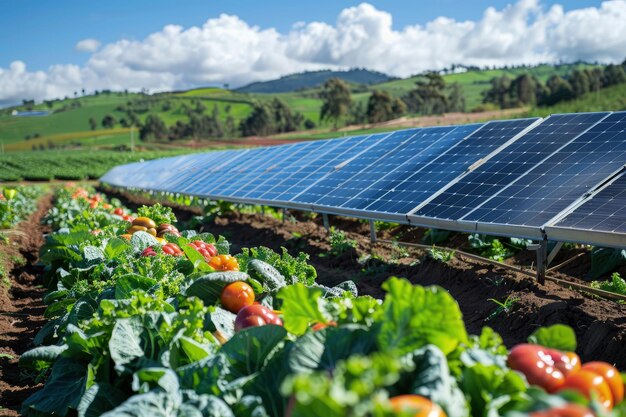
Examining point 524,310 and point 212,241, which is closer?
point 524,310

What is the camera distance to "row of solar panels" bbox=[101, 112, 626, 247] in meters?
7.60

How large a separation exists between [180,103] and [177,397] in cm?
14860

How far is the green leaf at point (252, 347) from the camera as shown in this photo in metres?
3.26

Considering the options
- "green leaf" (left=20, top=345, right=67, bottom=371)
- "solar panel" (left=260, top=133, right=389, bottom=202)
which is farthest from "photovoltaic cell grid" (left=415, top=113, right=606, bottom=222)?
"green leaf" (left=20, top=345, right=67, bottom=371)

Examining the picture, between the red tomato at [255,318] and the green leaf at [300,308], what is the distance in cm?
58

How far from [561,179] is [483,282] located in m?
1.68

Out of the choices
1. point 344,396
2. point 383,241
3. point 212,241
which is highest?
point 344,396

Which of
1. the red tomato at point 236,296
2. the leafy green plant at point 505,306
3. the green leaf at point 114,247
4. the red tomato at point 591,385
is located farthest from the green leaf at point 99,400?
the leafy green plant at point 505,306

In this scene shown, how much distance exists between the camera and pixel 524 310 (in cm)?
680

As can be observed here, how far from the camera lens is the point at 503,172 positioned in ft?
31.6

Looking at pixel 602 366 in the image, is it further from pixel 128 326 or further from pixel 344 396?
pixel 128 326

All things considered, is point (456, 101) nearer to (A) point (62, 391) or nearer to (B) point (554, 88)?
(B) point (554, 88)

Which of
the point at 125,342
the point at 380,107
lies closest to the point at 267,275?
the point at 125,342

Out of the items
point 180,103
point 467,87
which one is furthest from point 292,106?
point 467,87
